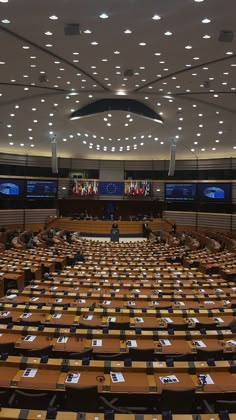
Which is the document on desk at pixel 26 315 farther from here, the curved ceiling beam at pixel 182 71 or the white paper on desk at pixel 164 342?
the curved ceiling beam at pixel 182 71

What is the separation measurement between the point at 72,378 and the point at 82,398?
2.15 ft

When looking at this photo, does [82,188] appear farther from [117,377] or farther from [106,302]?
[117,377]

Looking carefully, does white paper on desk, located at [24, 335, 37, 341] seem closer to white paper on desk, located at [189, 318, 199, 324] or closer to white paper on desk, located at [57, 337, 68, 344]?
white paper on desk, located at [57, 337, 68, 344]

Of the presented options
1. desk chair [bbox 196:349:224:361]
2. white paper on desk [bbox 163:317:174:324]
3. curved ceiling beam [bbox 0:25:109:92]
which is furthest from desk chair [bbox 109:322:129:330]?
curved ceiling beam [bbox 0:25:109:92]

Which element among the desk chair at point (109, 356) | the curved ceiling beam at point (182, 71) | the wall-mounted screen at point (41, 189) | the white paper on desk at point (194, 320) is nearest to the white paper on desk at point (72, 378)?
the desk chair at point (109, 356)

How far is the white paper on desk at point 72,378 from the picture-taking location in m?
6.20

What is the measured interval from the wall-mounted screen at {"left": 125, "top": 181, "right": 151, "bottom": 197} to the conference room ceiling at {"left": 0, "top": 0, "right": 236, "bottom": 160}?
10.9 m

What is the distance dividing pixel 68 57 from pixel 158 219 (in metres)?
26.6

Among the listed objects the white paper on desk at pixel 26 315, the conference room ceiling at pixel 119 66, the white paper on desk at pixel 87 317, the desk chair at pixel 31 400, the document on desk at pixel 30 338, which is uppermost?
the conference room ceiling at pixel 119 66

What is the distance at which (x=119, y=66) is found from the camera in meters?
14.5

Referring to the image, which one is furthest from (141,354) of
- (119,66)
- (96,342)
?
(119,66)

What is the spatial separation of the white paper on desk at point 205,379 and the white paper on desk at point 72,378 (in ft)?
6.86

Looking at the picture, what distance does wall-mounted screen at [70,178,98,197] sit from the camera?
3953cm

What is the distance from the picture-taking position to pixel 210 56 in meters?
12.8
